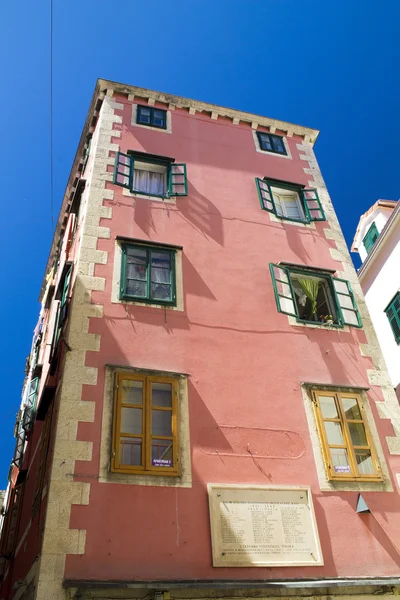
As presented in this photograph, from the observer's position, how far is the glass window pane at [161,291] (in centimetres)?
1026

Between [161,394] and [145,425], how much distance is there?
705 mm

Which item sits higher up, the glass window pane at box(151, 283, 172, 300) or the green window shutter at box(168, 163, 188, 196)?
the green window shutter at box(168, 163, 188, 196)

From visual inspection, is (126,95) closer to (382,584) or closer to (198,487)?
(198,487)

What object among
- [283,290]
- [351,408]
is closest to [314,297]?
[283,290]

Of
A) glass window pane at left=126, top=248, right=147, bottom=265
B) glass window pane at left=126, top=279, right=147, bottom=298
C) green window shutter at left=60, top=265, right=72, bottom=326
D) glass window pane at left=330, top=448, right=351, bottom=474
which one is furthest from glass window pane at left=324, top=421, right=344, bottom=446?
green window shutter at left=60, top=265, right=72, bottom=326

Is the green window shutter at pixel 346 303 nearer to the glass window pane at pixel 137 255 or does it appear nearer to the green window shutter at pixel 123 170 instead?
the glass window pane at pixel 137 255

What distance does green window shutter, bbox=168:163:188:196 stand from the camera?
12.3 meters

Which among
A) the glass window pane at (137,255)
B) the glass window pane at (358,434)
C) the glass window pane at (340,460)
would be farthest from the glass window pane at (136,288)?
the glass window pane at (358,434)

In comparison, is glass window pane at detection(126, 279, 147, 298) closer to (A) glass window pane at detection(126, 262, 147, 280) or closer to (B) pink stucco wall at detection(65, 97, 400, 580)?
(A) glass window pane at detection(126, 262, 147, 280)

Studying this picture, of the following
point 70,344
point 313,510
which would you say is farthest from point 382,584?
point 70,344

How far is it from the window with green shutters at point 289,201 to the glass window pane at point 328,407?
197 inches

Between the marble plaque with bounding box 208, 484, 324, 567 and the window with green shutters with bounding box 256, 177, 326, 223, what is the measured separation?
7.06m

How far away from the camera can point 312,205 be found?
13570 millimetres

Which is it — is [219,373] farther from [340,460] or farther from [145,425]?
[340,460]
